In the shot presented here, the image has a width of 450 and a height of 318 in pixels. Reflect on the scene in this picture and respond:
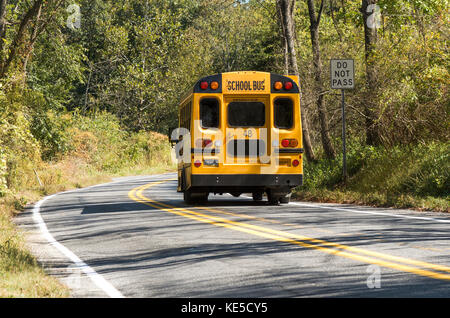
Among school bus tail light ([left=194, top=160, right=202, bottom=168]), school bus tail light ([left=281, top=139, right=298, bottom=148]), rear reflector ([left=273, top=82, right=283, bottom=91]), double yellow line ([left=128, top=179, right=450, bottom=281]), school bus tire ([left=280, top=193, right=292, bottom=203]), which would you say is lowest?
school bus tire ([left=280, top=193, right=292, bottom=203])

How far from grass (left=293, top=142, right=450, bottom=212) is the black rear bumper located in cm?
236

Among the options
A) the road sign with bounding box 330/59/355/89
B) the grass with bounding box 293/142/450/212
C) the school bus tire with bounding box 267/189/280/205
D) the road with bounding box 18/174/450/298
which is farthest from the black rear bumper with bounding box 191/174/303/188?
the road sign with bounding box 330/59/355/89

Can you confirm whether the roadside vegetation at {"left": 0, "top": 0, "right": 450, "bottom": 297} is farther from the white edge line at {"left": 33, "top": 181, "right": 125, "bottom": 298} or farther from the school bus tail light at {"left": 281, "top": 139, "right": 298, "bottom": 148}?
the school bus tail light at {"left": 281, "top": 139, "right": 298, "bottom": 148}

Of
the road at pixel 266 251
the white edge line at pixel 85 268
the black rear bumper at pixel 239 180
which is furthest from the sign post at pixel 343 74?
the white edge line at pixel 85 268

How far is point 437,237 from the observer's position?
10445 mm

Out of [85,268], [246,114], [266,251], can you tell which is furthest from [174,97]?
[85,268]

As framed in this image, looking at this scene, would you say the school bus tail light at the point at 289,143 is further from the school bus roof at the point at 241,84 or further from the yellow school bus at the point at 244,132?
the school bus roof at the point at 241,84

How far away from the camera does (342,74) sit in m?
19.2

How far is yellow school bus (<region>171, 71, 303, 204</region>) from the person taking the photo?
16.9 m

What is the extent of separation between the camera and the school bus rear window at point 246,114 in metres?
17.2

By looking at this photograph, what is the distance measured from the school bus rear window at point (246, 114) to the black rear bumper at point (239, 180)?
1.32 m

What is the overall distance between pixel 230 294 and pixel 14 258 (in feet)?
12.1
